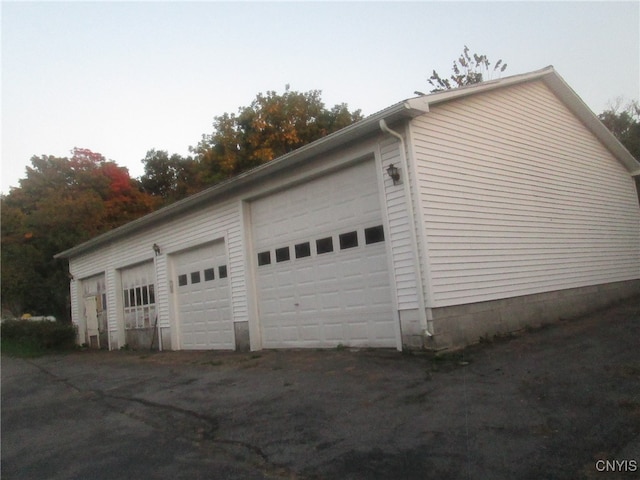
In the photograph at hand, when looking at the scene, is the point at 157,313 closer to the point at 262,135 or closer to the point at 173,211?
the point at 173,211

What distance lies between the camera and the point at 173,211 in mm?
14344

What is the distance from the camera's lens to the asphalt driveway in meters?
4.33

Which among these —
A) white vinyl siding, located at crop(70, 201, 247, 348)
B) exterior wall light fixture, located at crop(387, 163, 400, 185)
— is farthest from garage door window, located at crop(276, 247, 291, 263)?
exterior wall light fixture, located at crop(387, 163, 400, 185)

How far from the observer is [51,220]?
91.4 feet

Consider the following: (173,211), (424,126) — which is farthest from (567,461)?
(173,211)

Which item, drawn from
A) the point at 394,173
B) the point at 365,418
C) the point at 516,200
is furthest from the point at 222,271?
the point at 365,418

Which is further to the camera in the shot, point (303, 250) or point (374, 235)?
point (303, 250)

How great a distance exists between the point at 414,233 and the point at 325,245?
91.3 inches

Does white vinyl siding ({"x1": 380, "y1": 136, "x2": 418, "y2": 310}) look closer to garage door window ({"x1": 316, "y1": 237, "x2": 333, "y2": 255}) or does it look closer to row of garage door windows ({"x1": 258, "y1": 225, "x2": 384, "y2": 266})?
row of garage door windows ({"x1": 258, "y1": 225, "x2": 384, "y2": 266})

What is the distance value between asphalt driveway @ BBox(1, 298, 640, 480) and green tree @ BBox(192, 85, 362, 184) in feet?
65.7

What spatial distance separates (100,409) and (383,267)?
5.13m

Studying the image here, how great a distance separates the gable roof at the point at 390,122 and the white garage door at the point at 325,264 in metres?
0.65

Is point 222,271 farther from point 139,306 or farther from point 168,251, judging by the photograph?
point 139,306

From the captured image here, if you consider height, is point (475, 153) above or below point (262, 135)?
below
